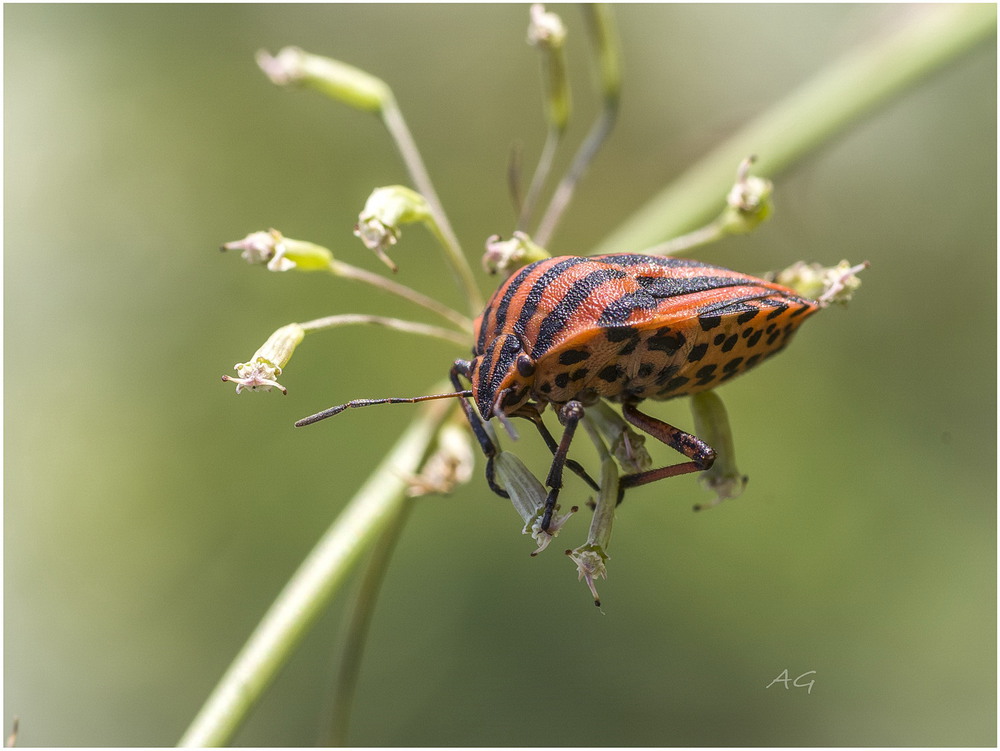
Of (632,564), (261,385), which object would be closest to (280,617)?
(261,385)

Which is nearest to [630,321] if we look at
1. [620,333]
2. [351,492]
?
[620,333]

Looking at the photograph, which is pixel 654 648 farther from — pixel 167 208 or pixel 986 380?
pixel 167 208

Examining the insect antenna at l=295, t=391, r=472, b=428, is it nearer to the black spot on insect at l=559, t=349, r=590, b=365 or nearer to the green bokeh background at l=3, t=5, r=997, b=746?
the black spot on insect at l=559, t=349, r=590, b=365

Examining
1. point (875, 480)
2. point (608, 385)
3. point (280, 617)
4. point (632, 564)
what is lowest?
point (280, 617)

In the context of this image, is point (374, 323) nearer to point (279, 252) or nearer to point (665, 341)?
point (279, 252)

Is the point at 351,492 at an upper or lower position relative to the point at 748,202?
lower

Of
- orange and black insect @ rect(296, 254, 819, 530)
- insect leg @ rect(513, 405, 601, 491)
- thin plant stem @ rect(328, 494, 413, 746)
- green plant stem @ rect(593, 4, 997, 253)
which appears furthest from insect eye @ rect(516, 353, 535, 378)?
green plant stem @ rect(593, 4, 997, 253)
